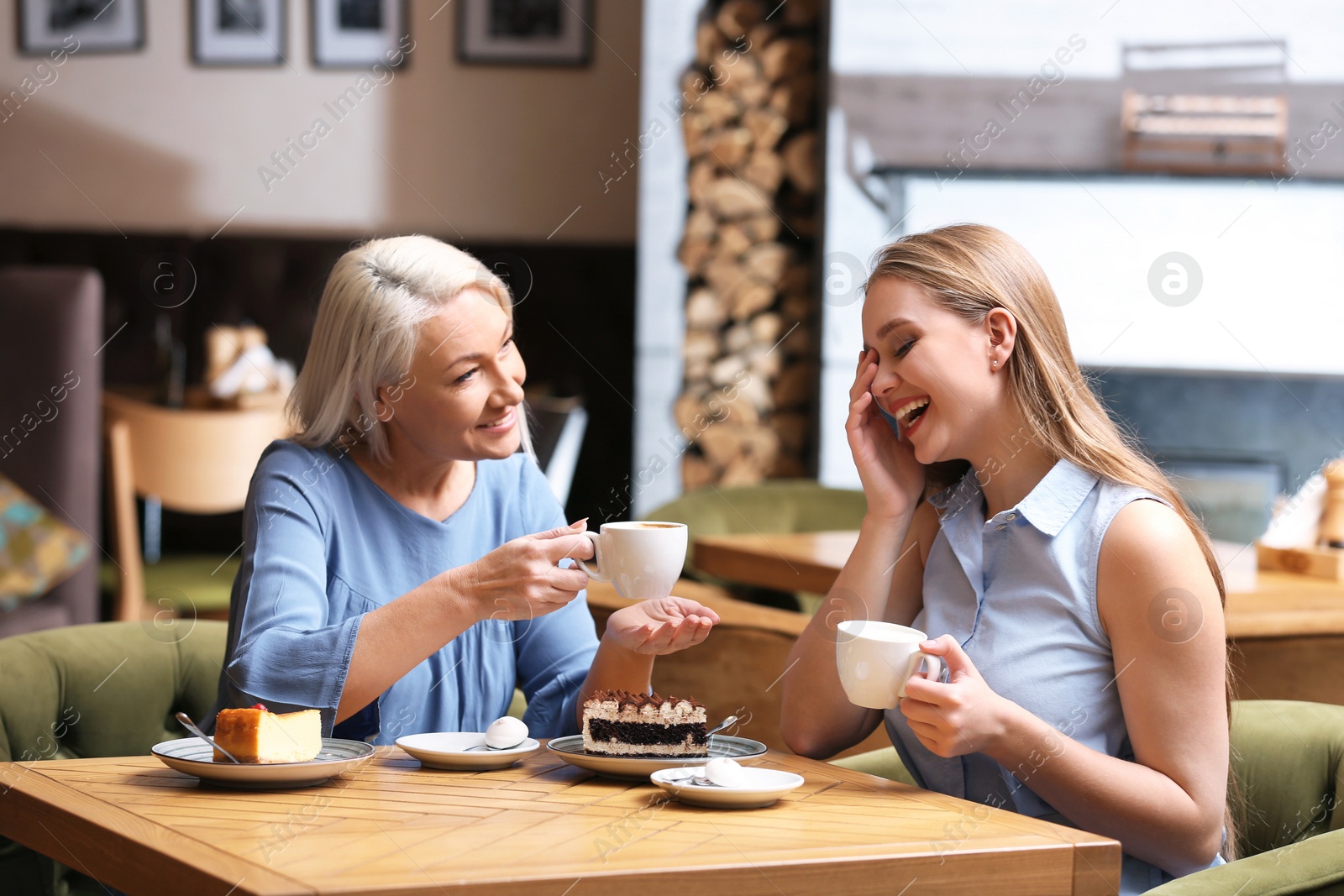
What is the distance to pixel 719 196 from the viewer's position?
4.38 m

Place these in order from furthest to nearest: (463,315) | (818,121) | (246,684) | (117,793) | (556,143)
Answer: (556,143) < (818,121) < (463,315) < (246,684) < (117,793)

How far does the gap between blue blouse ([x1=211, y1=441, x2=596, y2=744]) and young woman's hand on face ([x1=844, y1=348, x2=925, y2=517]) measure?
48 centimetres

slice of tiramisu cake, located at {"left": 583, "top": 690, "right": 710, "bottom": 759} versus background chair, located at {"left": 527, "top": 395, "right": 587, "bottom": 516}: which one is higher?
background chair, located at {"left": 527, "top": 395, "right": 587, "bottom": 516}

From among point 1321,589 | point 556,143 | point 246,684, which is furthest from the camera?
point 556,143

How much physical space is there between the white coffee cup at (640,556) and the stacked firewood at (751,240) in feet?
9.80

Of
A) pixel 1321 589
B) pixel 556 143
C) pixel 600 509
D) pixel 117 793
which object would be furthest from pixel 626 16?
pixel 117 793

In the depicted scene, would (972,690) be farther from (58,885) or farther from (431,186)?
(431,186)

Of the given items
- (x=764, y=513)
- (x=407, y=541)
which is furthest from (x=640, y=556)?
(x=764, y=513)

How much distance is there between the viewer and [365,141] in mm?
5383

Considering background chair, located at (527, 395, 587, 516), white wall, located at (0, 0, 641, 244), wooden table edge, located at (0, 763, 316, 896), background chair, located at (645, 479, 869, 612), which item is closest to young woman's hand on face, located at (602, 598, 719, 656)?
wooden table edge, located at (0, 763, 316, 896)

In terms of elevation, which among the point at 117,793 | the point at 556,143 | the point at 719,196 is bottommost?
the point at 117,793

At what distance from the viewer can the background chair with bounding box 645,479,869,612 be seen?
10.3 ft

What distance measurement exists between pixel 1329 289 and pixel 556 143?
2902mm

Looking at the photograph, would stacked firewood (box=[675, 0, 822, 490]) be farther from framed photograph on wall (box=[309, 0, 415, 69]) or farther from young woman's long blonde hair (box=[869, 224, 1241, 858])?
young woman's long blonde hair (box=[869, 224, 1241, 858])
